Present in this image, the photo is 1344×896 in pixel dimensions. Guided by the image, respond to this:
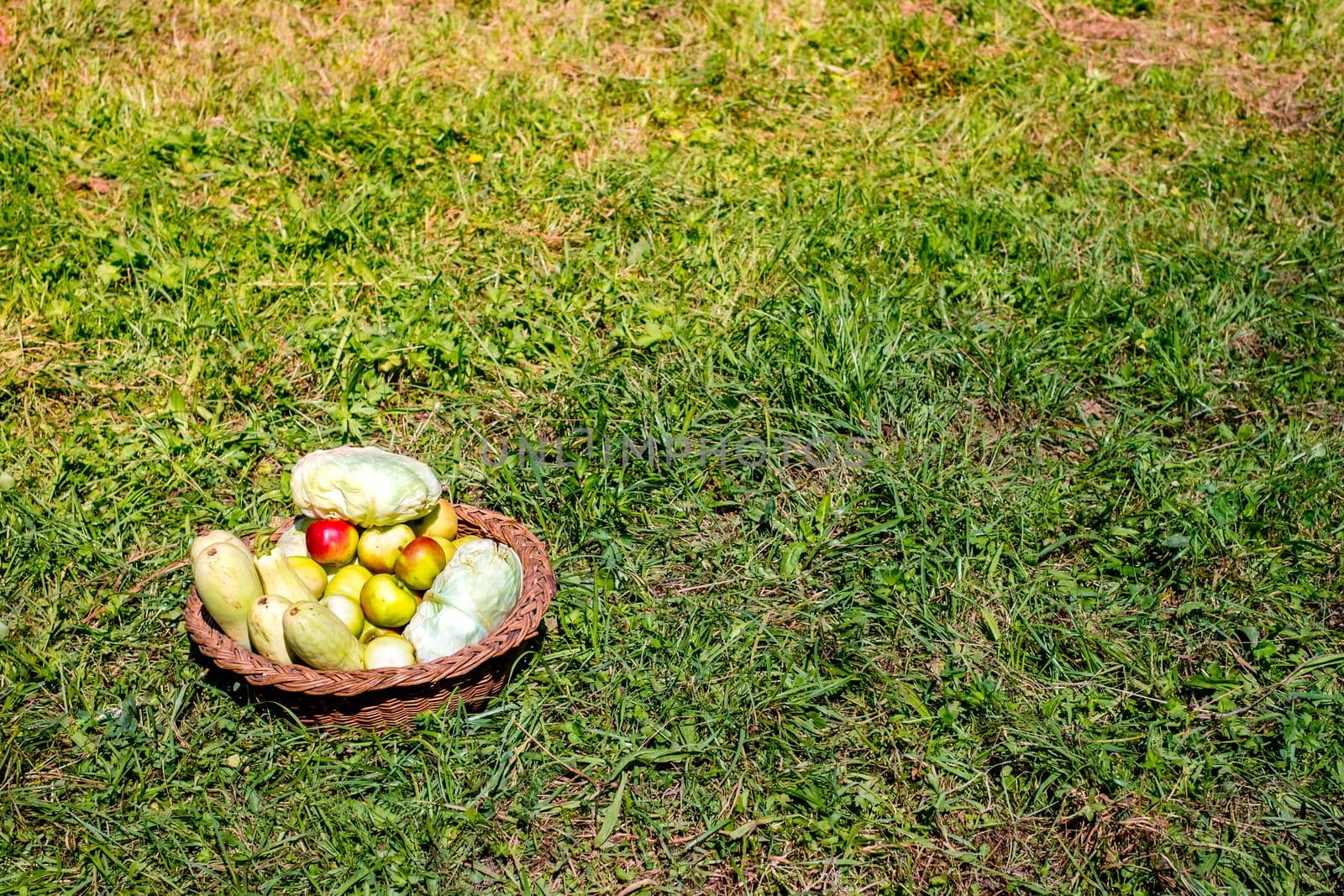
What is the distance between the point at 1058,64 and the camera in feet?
19.3

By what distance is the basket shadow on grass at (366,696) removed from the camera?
10.1ft

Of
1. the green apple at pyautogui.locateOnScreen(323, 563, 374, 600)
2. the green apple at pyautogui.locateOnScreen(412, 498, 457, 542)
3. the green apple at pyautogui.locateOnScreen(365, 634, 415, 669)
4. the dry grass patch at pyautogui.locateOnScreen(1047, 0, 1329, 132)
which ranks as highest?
the dry grass patch at pyautogui.locateOnScreen(1047, 0, 1329, 132)

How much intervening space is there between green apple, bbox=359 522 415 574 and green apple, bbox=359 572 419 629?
4.8 inches

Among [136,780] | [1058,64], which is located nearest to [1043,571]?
[136,780]

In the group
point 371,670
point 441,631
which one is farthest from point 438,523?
point 371,670

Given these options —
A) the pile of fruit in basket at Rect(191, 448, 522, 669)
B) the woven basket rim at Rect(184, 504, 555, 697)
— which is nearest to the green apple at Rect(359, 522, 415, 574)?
the pile of fruit in basket at Rect(191, 448, 522, 669)

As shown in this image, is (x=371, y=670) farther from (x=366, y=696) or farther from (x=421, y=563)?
(x=421, y=563)

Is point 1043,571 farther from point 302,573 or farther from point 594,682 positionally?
point 302,573

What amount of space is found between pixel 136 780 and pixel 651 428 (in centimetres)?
197

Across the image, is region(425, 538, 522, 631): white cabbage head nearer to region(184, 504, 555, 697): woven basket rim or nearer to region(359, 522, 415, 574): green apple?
region(184, 504, 555, 697): woven basket rim

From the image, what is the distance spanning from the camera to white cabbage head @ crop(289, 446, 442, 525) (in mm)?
3250

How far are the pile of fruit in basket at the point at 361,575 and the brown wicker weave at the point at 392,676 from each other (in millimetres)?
54

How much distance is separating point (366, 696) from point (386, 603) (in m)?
0.26

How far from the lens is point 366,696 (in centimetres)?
304
